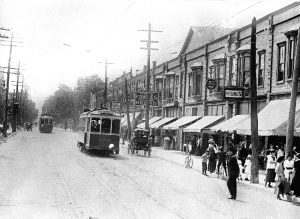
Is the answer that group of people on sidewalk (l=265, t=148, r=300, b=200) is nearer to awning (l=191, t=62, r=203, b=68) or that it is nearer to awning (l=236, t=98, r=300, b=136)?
awning (l=236, t=98, r=300, b=136)

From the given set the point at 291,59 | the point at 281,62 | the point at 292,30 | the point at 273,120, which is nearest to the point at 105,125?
the point at 273,120

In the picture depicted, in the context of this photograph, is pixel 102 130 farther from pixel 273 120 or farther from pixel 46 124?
pixel 46 124

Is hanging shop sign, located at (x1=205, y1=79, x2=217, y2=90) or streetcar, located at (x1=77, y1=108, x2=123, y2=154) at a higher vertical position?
hanging shop sign, located at (x1=205, y1=79, x2=217, y2=90)

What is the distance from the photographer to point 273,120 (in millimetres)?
21625

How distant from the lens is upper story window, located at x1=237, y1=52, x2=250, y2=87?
90.2 feet

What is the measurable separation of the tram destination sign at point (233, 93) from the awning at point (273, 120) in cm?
154

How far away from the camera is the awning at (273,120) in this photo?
2042 centimetres

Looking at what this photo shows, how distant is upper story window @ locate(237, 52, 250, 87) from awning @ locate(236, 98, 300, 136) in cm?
348

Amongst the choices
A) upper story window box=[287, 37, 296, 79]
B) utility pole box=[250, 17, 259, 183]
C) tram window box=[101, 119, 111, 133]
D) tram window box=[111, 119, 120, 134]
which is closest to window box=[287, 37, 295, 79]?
upper story window box=[287, 37, 296, 79]

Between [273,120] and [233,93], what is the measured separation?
2.96 meters

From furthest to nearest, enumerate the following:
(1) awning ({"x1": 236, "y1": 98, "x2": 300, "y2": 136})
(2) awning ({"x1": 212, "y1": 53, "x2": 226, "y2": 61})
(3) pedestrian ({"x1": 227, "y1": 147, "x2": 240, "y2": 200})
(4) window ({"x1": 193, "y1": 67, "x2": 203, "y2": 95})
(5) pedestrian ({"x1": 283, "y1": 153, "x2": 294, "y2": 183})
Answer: (4) window ({"x1": 193, "y1": 67, "x2": 203, "y2": 95}) → (2) awning ({"x1": 212, "y1": 53, "x2": 226, "y2": 61}) → (1) awning ({"x1": 236, "y1": 98, "x2": 300, "y2": 136}) → (5) pedestrian ({"x1": 283, "y1": 153, "x2": 294, "y2": 183}) → (3) pedestrian ({"x1": 227, "y1": 147, "x2": 240, "y2": 200})

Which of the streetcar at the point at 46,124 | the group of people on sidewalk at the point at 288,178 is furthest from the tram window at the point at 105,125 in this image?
the streetcar at the point at 46,124

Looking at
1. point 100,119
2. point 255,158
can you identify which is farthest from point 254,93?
point 100,119

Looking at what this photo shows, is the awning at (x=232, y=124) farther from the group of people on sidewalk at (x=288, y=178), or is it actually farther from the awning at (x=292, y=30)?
the group of people on sidewalk at (x=288, y=178)
